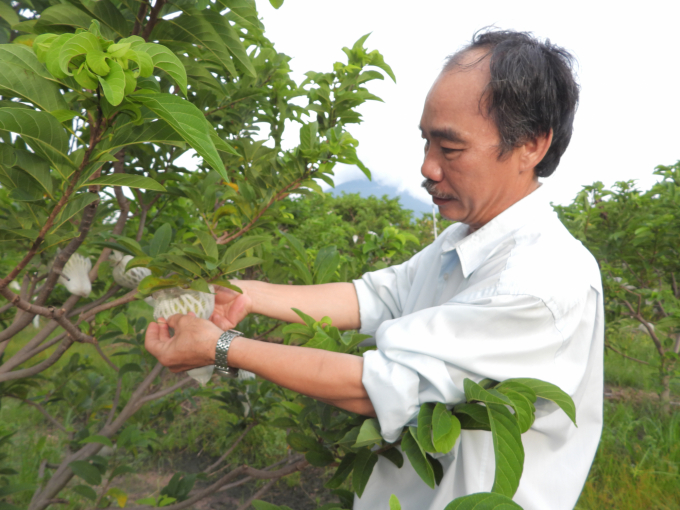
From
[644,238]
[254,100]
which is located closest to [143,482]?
[254,100]

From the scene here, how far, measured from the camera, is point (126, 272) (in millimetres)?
1516

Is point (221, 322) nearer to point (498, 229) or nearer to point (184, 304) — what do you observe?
point (184, 304)

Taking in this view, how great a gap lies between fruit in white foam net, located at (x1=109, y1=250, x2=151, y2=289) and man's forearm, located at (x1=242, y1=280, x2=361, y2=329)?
30 cm

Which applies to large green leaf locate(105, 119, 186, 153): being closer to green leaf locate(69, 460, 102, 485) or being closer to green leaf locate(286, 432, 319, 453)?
green leaf locate(286, 432, 319, 453)

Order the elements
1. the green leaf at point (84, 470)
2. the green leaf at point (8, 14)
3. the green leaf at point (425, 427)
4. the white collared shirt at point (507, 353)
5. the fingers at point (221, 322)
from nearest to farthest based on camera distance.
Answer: the green leaf at point (425, 427) < the white collared shirt at point (507, 353) < the green leaf at point (8, 14) < the fingers at point (221, 322) < the green leaf at point (84, 470)

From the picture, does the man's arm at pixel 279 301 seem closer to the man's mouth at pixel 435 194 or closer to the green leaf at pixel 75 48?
the man's mouth at pixel 435 194

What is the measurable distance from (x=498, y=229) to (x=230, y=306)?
2.78 feet

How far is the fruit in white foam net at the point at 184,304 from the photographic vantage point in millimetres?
1308

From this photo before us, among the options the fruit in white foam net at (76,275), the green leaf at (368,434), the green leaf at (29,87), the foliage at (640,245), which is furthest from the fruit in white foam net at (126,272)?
the foliage at (640,245)

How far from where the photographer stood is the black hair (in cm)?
126

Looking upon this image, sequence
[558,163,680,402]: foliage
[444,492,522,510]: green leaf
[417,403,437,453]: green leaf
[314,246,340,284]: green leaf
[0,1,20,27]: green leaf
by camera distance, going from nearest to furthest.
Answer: [444,492,522,510]: green leaf → [417,403,437,453]: green leaf → [0,1,20,27]: green leaf → [314,246,340,284]: green leaf → [558,163,680,402]: foliage

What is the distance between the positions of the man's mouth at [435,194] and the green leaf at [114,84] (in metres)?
0.92

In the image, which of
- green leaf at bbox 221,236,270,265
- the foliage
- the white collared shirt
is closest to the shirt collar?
the white collared shirt

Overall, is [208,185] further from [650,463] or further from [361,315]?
[650,463]
